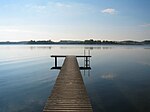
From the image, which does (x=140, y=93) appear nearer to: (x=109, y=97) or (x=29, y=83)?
(x=109, y=97)

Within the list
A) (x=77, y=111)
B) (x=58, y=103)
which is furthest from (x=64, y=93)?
(x=77, y=111)

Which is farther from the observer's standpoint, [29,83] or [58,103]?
[29,83]

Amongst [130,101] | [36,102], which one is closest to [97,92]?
[130,101]

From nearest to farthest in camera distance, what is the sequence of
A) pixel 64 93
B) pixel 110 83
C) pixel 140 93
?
pixel 64 93, pixel 140 93, pixel 110 83

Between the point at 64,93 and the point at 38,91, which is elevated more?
the point at 64,93

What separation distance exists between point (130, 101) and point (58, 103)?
6293 millimetres

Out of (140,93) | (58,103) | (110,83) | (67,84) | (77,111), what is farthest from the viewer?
(110,83)

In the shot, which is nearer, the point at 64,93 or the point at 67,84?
the point at 64,93

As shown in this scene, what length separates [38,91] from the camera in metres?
15.6

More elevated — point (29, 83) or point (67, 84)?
point (67, 84)

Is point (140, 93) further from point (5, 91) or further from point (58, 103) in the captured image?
point (5, 91)

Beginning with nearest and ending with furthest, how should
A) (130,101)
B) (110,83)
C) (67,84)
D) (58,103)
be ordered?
(58,103)
(67,84)
(130,101)
(110,83)

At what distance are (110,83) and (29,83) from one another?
25.2ft

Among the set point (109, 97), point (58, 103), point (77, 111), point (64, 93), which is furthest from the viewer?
point (109, 97)
